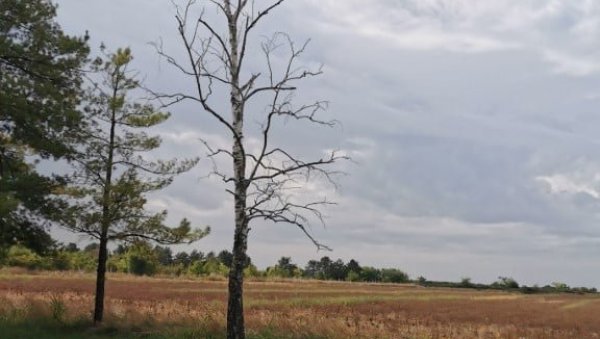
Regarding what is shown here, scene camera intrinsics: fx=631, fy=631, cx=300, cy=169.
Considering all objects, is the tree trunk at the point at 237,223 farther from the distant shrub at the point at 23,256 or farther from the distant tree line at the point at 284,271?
the distant tree line at the point at 284,271

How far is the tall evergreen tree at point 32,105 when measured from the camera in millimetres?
19125

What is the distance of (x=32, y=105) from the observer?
19688 mm

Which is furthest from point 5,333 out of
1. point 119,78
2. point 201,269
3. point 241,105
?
point 201,269

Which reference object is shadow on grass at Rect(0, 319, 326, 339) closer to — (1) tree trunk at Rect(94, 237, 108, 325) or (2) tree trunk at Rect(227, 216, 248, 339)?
(1) tree trunk at Rect(94, 237, 108, 325)

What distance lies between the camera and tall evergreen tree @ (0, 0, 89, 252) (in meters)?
A: 19.1

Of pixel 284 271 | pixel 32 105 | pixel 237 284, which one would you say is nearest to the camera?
pixel 237 284

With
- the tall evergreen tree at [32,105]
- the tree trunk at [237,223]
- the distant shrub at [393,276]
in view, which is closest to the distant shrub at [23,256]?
the tall evergreen tree at [32,105]

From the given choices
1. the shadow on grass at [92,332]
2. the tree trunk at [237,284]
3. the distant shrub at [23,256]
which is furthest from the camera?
the distant shrub at [23,256]

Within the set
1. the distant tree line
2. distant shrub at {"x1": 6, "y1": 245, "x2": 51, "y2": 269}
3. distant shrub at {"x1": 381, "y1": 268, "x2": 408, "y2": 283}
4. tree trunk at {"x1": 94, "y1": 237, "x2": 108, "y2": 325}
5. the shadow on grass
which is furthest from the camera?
distant shrub at {"x1": 381, "y1": 268, "x2": 408, "y2": 283}

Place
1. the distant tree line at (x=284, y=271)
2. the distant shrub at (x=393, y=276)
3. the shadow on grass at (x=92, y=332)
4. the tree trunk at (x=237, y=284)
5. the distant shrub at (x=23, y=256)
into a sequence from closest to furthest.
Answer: the tree trunk at (x=237, y=284), the shadow on grass at (x=92, y=332), the distant shrub at (x=23, y=256), the distant tree line at (x=284, y=271), the distant shrub at (x=393, y=276)

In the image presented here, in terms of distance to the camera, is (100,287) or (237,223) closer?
(237,223)

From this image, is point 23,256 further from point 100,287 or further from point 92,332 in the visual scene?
point 92,332

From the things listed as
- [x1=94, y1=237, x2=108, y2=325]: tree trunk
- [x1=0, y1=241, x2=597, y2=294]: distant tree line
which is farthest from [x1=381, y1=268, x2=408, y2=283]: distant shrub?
[x1=94, y1=237, x2=108, y2=325]: tree trunk

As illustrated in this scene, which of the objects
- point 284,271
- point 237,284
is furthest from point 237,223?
point 284,271
